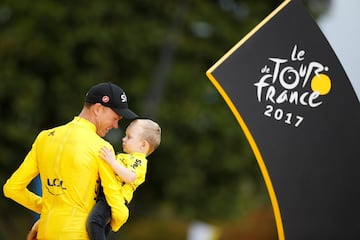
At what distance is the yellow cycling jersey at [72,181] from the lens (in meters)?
5.36

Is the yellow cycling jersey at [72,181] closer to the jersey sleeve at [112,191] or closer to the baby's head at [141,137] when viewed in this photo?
the jersey sleeve at [112,191]

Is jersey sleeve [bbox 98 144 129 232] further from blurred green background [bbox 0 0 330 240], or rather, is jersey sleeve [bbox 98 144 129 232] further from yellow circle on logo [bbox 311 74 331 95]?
blurred green background [bbox 0 0 330 240]

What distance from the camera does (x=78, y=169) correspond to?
538 centimetres

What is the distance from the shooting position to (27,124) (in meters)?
19.1

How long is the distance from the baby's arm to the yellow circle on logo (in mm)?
1342

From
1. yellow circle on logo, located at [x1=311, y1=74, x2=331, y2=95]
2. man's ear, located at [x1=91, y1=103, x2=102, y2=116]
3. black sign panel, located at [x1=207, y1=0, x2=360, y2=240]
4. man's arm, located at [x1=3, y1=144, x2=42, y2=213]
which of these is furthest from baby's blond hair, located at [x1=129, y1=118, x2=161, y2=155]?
yellow circle on logo, located at [x1=311, y1=74, x2=331, y2=95]

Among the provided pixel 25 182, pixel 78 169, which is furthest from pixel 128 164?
pixel 25 182

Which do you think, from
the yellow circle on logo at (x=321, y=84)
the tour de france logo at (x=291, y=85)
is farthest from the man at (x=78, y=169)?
the yellow circle on logo at (x=321, y=84)

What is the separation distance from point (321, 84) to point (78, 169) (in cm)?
163

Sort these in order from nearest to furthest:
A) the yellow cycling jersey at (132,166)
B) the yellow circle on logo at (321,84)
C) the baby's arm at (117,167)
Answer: the baby's arm at (117,167), the yellow cycling jersey at (132,166), the yellow circle on logo at (321,84)

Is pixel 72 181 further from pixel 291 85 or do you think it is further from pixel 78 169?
pixel 291 85

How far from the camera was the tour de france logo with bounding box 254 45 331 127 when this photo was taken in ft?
19.5

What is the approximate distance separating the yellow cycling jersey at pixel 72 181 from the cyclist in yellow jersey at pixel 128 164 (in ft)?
0.15

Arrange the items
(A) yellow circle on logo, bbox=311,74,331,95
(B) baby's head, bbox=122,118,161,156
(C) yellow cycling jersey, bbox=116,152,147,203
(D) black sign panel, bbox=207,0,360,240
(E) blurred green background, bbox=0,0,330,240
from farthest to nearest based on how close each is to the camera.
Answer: (E) blurred green background, bbox=0,0,330,240
(A) yellow circle on logo, bbox=311,74,331,95
(D) black sign panel, bbox=207,0,360,240
(B) baby's head, bbox=122,118,161,156
(C) yellow cycling jersey, bbox=116,152,147,203
